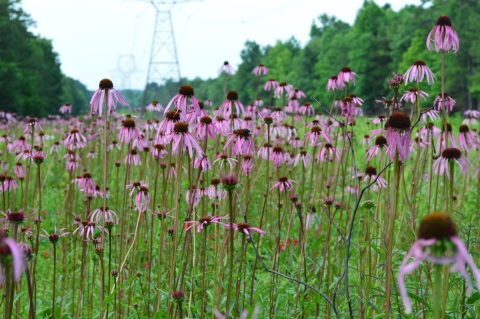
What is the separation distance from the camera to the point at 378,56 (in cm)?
3109

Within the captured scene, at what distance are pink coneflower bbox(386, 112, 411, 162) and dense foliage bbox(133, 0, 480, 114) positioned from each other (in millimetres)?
15147

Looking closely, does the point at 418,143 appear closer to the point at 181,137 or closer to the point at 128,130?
the point at 181,137

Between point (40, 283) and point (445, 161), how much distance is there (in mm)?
2767

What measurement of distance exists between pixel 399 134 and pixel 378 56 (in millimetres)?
32079

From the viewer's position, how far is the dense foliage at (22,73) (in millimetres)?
23969

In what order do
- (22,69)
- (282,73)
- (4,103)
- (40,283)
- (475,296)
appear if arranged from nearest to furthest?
(475,296)
(40,283)
(4,103)
(22,69)
(282,73)

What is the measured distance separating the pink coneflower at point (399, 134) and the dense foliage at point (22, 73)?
80.3ft

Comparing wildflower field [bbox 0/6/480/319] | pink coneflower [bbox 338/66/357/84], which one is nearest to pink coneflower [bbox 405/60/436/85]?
wildflower field [bbox 0/6/480/319]

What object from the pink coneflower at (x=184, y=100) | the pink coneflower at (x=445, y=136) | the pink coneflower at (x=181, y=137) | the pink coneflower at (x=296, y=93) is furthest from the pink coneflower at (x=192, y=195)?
the pink coneflower at (x=296, y=93)

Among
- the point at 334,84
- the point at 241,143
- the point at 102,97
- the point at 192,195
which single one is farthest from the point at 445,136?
the point at 334,84

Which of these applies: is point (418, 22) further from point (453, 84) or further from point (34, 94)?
point (34, 94)

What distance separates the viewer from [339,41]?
33.7 meters

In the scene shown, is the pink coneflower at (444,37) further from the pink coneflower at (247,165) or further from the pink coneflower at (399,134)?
the pink coneflower at (247,165)

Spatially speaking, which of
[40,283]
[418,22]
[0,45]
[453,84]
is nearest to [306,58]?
[418,22]
